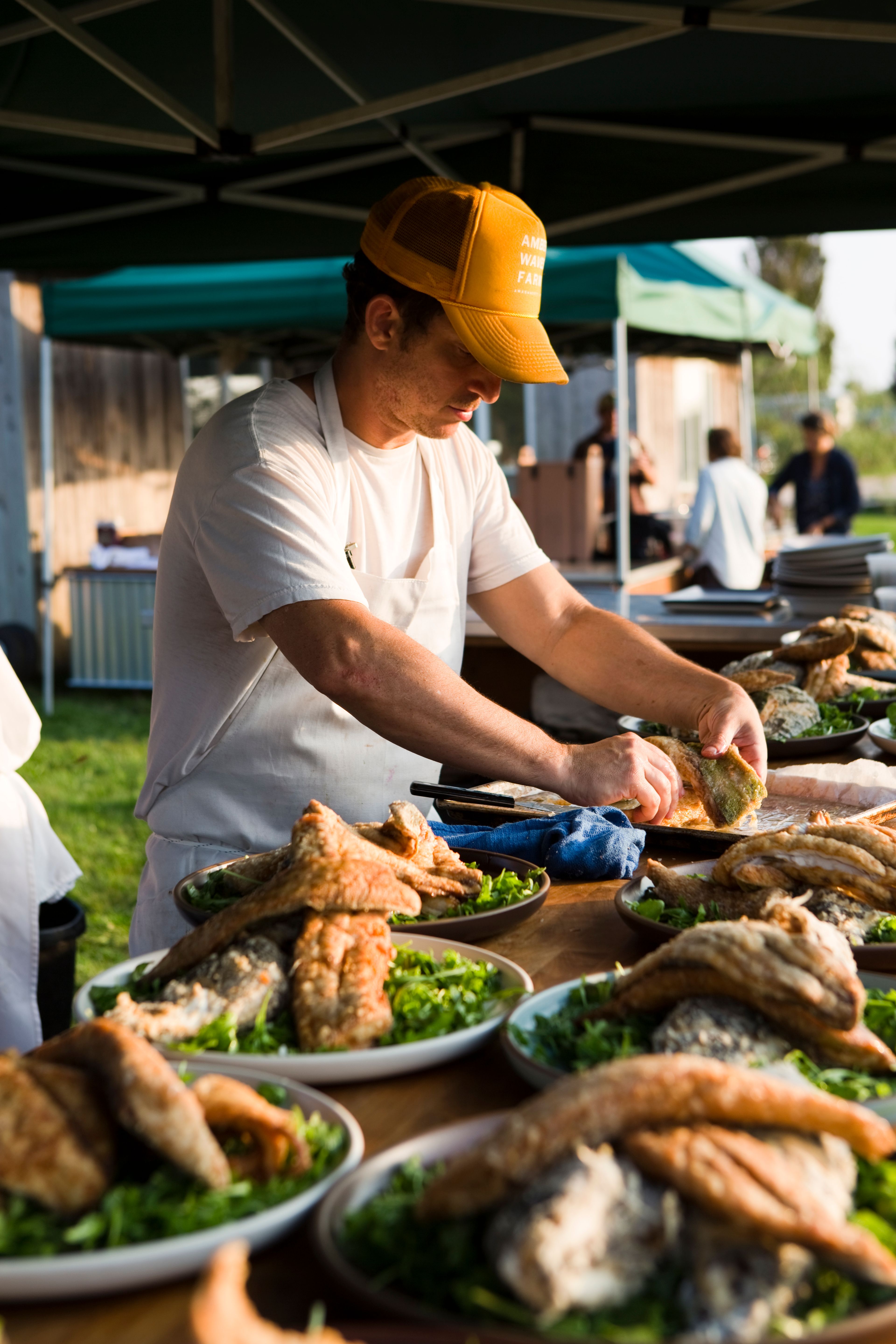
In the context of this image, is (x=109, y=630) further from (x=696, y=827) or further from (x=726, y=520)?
(x=696, y=827)

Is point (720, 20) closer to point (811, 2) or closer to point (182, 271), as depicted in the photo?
point (811, 2)

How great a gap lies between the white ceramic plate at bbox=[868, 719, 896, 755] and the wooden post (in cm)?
968

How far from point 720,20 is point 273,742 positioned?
Result: 216cm

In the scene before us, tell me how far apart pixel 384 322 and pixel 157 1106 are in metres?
2.00

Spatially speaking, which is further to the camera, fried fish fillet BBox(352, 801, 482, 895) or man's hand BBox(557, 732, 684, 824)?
man's hand BBox(557, 732, 684, 824)

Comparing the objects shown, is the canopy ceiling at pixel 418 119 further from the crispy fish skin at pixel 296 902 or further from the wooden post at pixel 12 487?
the wooden post at pixel 12 487

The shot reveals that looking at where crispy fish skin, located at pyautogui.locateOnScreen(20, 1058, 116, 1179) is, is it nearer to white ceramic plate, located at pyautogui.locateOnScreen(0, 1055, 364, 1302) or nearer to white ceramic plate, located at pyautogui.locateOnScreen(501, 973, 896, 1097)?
white ceramic plate, located at pyautogui.locateOnScreen(0, 1055, 364, 1302)

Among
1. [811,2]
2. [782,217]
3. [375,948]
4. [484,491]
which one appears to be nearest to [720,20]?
[811,2]

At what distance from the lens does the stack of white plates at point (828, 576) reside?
5.23m

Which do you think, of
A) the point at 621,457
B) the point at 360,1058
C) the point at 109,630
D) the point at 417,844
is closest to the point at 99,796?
the point at 109,630

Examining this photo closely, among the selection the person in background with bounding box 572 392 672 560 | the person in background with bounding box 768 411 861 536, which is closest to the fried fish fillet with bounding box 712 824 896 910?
the person in background with bounding box 572 392 672 560

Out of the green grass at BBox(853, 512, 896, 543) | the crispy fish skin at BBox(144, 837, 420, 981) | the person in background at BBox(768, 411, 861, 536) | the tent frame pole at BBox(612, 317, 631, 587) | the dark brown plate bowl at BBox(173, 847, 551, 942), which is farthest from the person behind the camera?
the green grass at BBox(853, 512, 896, 543)

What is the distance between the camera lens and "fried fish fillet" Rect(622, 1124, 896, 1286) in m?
0.83

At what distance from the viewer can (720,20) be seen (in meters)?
3.14
